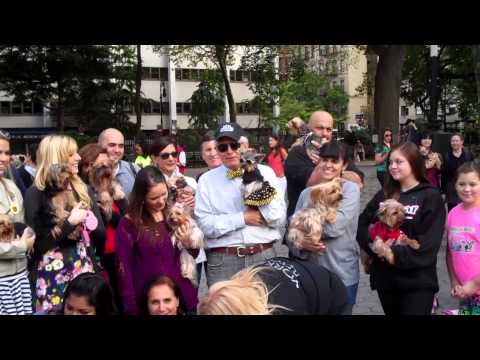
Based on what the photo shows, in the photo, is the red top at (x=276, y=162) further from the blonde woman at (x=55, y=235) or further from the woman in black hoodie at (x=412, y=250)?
the blonde woman at (x=55, y=235)

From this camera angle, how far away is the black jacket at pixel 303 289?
2.74 meters

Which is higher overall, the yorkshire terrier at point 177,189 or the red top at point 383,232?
the yorkshire terrier at point 177,189

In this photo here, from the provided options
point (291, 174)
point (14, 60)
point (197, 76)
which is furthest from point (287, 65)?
point (291, 174)

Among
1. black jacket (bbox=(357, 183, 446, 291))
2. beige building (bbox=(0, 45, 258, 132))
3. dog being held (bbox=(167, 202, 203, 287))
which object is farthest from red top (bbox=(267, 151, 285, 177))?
beige building (bbox=(0, 45, 258, 132))

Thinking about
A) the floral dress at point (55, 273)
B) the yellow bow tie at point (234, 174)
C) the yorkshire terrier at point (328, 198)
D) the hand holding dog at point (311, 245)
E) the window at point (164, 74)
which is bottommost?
the floral dress at point (55, 273)

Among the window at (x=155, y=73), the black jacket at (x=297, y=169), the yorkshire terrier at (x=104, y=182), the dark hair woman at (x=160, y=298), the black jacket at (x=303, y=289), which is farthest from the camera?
the window at (x=155, y=73)

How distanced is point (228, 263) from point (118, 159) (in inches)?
75.4

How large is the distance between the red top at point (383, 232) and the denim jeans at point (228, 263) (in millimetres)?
777

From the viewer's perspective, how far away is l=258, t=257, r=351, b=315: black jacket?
2736 millimetres

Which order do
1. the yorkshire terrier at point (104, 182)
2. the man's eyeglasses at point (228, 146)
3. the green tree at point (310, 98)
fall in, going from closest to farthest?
the man's eyeglasses at point (228, 146)
the yorkshire terrier at point (104, 182)
the green tree at point (310, 98)

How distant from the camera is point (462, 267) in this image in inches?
169

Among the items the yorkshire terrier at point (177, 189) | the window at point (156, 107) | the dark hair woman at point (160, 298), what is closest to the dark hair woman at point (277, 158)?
the yorkshire terrier at point (177, 189)

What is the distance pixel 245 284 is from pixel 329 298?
2.11 feet
